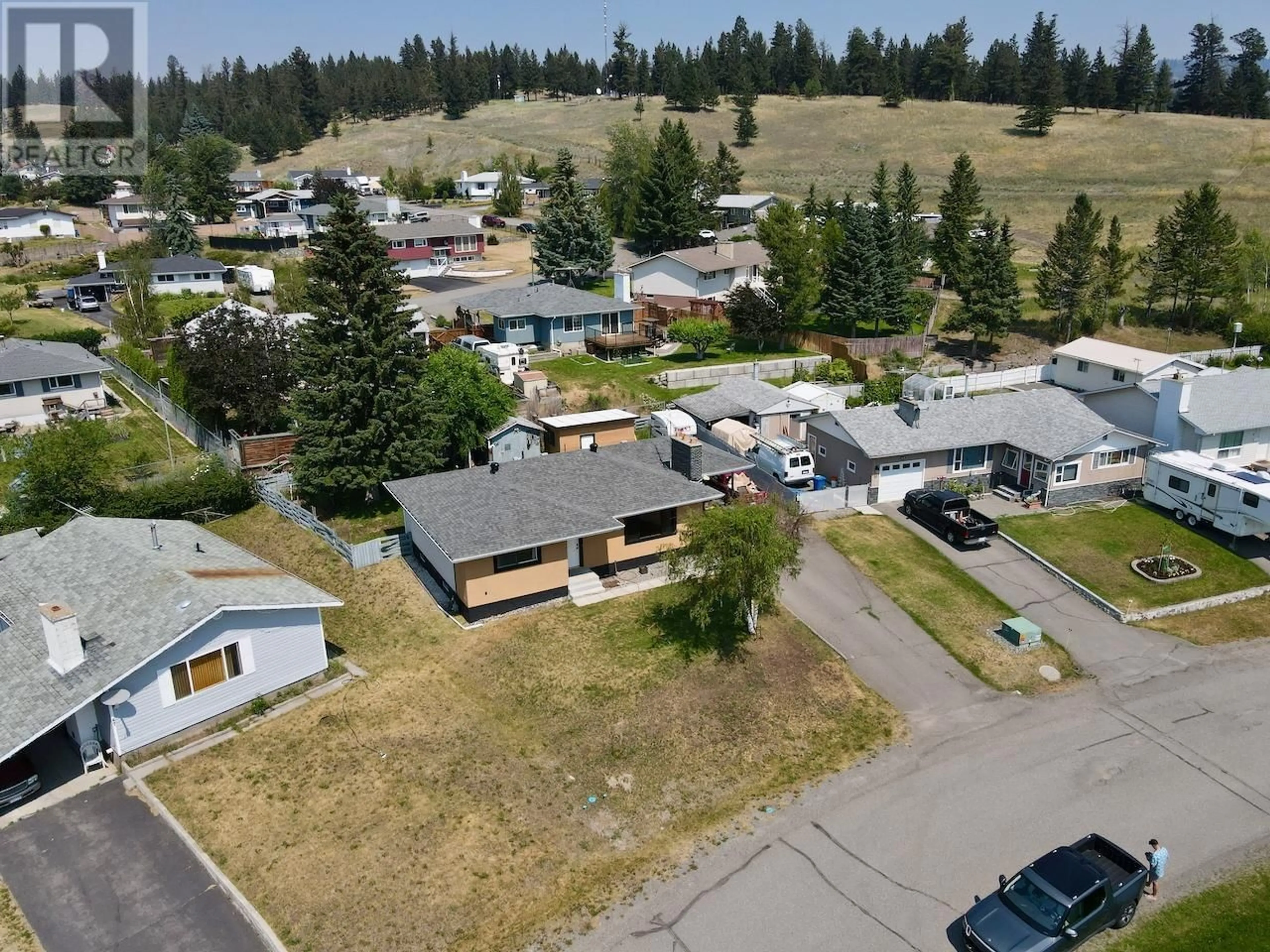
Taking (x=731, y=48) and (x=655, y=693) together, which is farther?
(x=731, y=48)

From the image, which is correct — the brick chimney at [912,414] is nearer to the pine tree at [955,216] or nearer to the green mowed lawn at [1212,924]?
the green mowed lawn at [1212,924]

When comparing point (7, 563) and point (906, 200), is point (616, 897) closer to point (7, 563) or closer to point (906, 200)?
point (7, 563)

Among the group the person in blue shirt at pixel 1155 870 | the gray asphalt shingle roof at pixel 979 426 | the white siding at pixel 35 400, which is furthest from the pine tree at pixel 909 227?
the white siding at pixel 35 400

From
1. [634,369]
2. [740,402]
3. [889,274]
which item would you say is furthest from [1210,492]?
[634,369]

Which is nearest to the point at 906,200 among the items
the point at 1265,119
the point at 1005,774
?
the point at 1005,774

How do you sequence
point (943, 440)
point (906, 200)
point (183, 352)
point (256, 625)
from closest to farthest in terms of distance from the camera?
point (256, 625) < point (943, 440) < point (183, 352) < point (906, 200)

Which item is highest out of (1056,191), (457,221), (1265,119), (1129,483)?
(1265,119)

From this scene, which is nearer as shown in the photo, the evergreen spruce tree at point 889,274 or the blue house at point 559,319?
the blue house at point 559,319
